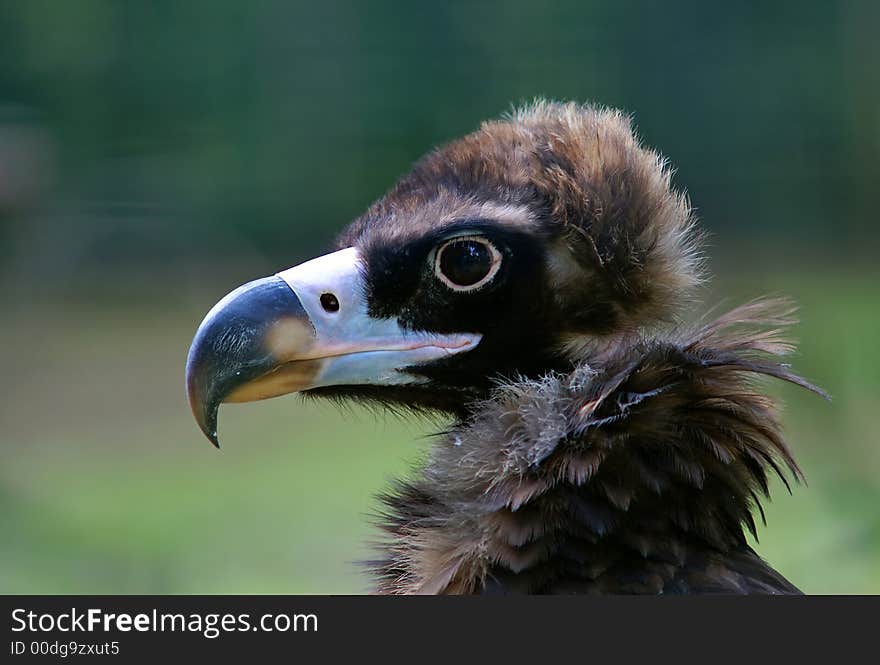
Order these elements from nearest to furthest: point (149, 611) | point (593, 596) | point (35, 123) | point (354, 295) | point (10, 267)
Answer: point (593, 596)
point (149, 611)
point (354, 295)
point (35, 123)
point (10, 267)

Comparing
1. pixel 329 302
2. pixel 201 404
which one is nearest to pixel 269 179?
pixel 329 302

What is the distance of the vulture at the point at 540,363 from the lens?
8.39 ft

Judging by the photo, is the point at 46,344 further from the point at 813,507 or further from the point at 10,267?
the point at 813,507

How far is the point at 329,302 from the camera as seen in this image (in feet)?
9.77

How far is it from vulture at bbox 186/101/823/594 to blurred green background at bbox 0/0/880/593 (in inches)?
164

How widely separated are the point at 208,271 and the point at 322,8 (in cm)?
233

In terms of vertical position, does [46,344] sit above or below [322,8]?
below

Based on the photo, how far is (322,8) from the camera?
33.7 ft

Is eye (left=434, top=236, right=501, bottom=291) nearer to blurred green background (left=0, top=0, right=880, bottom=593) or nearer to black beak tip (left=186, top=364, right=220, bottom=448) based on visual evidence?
black beak tip (left=186, top=364, right=220, bottom=448)

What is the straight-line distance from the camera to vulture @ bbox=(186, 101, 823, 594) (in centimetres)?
256

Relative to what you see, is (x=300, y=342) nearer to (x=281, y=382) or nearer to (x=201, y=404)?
(x=281, y=382)

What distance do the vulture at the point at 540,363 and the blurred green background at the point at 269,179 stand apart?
13.7ft

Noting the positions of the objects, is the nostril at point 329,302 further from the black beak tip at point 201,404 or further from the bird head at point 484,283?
the black beak tip at point 201,404

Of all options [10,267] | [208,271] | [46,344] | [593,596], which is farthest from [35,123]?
[593,596]
